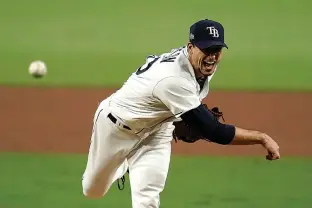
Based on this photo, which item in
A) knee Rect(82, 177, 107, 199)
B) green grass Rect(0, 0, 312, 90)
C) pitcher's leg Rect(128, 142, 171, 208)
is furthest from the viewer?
green grass Rect(0, 0, 312, 90)

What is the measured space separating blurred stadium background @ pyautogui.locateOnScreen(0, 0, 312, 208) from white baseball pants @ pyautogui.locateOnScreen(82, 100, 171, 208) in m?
0.84

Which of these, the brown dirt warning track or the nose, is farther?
the brown dirt warning track

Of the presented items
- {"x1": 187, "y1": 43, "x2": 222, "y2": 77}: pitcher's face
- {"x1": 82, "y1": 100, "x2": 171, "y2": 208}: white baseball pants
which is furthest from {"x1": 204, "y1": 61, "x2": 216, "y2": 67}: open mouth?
{"x1": 82, "y1": 100, "x2": 171, "y2": 208}: white baseball pants

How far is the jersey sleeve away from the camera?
14.4ft

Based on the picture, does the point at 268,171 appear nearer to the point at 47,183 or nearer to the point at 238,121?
the point at 238,121

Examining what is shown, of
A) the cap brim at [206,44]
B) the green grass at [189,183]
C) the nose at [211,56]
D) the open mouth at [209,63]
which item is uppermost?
the cap brim at [206,44]

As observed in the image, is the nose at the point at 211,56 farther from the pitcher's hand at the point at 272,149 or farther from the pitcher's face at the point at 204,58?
the pitcher's hand at the point at 272,149

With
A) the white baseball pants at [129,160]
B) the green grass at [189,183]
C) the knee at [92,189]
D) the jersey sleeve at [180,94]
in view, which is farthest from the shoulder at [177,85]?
the green grass at [189,183]

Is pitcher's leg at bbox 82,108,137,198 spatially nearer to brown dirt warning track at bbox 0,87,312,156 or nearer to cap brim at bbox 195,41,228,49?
cap brim at bbox 195,41,228,49

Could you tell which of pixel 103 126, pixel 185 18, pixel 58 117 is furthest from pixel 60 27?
pixel 103 126

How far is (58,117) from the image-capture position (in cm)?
863

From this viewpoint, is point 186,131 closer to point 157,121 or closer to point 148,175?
point 157,121

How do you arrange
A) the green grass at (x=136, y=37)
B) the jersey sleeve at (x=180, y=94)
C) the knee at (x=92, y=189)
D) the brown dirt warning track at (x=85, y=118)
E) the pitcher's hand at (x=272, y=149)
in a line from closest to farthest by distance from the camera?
the pitcher's hand at (x=272, y=149), the jersey sleeve at (x=180, y=94), the knee at (x=92, y=189), the brown dirt warning track at (x=85, y=118), the green grass at (x=136, y=37)

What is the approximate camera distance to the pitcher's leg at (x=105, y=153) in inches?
196
